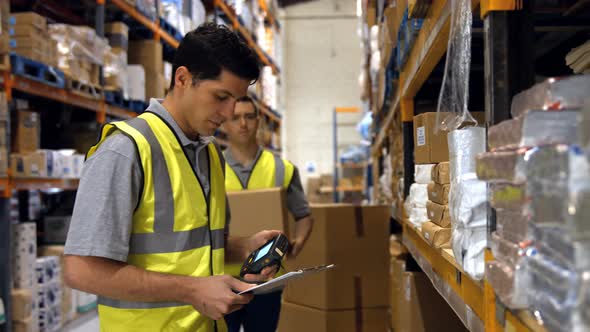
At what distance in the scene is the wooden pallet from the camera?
12.2ft

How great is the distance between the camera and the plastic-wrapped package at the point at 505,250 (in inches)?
31.9

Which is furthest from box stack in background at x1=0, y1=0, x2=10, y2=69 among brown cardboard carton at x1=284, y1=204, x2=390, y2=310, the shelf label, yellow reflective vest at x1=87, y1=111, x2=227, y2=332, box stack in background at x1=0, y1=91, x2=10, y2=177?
the shelf label

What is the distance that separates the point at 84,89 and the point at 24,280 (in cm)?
147

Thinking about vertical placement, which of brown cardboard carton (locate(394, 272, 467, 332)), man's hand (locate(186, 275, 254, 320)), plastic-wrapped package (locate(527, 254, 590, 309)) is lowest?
brown cardboard carton (locate(394, 272, 467, 332))

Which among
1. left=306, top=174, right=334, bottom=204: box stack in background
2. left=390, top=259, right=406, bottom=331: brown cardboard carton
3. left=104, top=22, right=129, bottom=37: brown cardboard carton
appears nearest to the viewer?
left=390, top=259, right=406, bottom=331: brown cardboard carton

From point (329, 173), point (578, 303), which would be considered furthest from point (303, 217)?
point (329, 173)

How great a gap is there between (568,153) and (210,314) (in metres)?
1.15

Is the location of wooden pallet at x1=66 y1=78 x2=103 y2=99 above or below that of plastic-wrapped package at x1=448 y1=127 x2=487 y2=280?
above

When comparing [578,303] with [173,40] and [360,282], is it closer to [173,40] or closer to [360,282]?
[360,282]

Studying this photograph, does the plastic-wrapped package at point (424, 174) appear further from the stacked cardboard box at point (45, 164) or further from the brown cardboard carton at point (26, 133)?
the brown cardboard carton at point (26, 133)

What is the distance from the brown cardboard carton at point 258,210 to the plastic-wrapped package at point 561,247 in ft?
7.67

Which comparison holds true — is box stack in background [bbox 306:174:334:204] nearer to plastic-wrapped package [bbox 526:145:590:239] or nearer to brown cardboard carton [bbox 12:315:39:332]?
brown cardboard carton [bbox 12:315:39:332]

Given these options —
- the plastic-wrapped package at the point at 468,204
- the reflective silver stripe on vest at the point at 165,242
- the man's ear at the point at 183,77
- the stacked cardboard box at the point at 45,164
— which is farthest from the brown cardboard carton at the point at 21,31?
the plastic-wrapped package at the point at 468,204

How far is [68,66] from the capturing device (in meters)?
3.72
